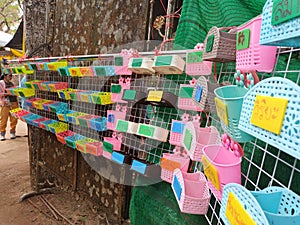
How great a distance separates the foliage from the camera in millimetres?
10070

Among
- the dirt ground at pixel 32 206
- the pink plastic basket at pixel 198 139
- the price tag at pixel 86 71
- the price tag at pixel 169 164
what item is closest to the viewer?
the pink plastic basket at pixel 198 139

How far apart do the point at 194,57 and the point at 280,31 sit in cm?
55

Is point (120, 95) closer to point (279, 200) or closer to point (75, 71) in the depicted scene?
point (75, 71)

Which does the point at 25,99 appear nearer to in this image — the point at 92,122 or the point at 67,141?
the point at 67,141

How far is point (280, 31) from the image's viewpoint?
0.37 m

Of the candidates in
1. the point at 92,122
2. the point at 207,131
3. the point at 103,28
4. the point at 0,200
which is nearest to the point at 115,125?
the point at 92,122

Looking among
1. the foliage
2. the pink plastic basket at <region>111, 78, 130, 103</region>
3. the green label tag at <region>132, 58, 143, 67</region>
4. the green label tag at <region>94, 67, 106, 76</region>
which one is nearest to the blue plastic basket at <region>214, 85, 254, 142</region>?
the green label tag at <region>132, 58, 143, 67</region>

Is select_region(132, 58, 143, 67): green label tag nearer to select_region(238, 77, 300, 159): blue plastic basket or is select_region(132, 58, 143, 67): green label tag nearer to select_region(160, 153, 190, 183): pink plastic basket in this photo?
select_region(160, 153, 190, 183): pink plastic basket

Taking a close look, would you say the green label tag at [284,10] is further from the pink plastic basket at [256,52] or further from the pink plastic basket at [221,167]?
the pink plastic basket at [221,167]

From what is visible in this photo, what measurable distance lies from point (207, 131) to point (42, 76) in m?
2.08

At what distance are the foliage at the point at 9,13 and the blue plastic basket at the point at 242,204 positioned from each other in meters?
11.8

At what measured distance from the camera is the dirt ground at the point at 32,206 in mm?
2131

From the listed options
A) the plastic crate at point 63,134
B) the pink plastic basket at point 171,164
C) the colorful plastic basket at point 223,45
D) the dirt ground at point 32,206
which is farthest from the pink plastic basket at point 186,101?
the dirt ground at point 32,206

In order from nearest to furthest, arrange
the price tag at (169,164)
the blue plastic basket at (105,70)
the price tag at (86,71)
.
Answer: the price tag at (169,164)
the blue plastic basket at (105,70)
the price tag at (86,71)
